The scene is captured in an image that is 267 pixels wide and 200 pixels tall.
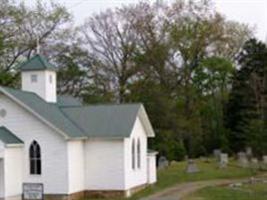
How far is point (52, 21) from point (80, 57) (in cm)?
723

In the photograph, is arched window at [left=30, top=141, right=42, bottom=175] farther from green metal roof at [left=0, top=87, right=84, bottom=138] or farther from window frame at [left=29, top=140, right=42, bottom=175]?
green metal roof at [left=0, top=87, right=84, bottom=138]

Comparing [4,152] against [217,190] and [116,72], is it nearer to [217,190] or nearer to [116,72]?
[217,190]

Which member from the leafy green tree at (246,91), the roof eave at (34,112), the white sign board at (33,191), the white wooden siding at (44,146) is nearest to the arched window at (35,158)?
the white wooden siding at (44,146)

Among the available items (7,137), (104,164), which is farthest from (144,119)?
(7,137)

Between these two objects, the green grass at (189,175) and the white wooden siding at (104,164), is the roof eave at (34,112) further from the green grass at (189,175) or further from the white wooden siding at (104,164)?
the green grass at (189,175)

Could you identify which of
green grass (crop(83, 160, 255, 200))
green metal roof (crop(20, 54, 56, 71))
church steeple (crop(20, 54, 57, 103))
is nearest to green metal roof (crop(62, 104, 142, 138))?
church steeple (crop(20, 54, 57, 103))

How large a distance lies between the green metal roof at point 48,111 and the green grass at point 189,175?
17.3 ft

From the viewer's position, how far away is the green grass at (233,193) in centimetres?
3192

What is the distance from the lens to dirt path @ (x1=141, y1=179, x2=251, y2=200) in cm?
3322

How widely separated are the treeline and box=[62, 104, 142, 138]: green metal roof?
2266cm

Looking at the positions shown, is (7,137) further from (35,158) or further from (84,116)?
(84,116)

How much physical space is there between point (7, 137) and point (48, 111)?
301cm

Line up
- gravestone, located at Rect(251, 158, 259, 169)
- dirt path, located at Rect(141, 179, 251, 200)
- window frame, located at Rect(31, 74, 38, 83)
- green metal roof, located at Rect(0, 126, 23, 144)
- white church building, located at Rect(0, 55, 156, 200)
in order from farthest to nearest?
gravestone, located at Rect(251, 158, 259, 169) < window frame, located at Rect(31, 74, 38, 83) < dirt path, located at Rect(141, 179, 251, 200) < white church building, located at Rect(0, 55, 156, 200) < green metal roof, located at Rect(0, 126, 23, 144)

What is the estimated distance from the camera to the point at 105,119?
35812 millimetres
